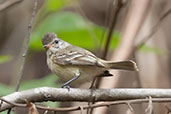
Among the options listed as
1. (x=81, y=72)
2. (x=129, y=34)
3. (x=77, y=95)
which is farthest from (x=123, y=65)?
(x=129, y=34)

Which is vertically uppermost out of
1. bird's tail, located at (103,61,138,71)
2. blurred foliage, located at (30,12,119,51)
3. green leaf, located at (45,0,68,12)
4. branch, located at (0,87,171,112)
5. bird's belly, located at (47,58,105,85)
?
green leaf, located at (45,0,68,12)

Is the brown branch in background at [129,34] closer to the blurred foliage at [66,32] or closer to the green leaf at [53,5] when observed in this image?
the blurred foliage at [66,32]

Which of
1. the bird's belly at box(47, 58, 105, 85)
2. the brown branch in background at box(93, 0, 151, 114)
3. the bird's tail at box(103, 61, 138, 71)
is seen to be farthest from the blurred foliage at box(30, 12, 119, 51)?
the bird's tail at box(103, 61, 138, 71)

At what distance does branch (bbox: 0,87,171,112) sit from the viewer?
197cm

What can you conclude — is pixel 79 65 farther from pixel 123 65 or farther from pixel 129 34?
pixel 129 34

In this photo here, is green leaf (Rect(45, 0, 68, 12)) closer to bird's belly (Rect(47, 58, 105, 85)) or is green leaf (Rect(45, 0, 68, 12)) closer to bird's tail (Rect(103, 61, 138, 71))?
bird's belly (Rect(47, 58, 105, 85))

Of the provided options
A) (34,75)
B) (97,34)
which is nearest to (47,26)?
(97,34)

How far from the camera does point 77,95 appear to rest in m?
2.18

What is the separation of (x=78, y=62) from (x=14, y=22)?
3.97 meters

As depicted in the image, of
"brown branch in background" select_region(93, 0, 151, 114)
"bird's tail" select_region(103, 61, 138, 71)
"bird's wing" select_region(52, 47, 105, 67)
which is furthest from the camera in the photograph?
"brown branch in background" select_region(93, 0, 151, 114)

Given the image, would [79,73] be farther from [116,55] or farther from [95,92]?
[116,55]

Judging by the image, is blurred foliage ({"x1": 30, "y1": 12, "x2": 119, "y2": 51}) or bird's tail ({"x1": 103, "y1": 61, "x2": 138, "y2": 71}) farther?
blurred foliage ({"x1": 30, "y1": 12, "x2": 119, "y2": 51})

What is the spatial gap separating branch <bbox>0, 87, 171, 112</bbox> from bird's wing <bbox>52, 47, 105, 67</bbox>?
11.8 inches

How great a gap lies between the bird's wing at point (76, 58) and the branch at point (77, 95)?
0.30 m
